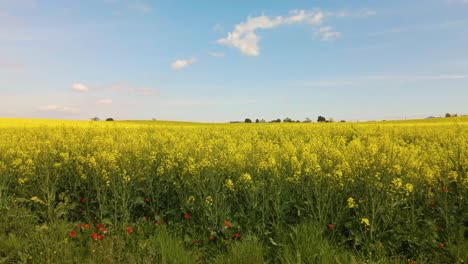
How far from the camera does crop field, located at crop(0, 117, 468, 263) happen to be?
464cm

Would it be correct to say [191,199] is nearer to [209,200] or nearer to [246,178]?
[209,200]

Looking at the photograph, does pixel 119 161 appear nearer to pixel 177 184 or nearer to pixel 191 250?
pixel 177 184

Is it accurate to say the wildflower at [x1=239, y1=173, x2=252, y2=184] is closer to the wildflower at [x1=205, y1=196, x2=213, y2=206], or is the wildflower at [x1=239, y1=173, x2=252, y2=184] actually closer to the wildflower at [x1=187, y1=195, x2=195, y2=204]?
the wildflower at [x1=205, y1=196, x2=213, y2=206]

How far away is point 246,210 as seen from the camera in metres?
5.68

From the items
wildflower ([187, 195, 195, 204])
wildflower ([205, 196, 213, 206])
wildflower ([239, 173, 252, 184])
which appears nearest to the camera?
wildflower ([205, 196, 213, 206])

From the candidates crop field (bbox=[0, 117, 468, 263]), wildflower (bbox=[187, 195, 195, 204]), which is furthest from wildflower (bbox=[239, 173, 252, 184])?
wildflower (bbox=[187, 195, 195, 204])

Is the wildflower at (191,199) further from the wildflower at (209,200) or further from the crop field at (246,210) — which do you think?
the wildflower at (209,200)

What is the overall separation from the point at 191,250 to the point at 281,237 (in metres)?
1.19

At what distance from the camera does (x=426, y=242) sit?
4777 mm

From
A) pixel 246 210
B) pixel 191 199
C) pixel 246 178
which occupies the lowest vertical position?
pixel 246 210

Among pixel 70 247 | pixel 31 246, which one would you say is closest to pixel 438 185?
pixel 70 247

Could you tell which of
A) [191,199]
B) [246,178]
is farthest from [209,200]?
[246,178]

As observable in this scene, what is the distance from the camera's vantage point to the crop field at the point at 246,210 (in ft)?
15.2

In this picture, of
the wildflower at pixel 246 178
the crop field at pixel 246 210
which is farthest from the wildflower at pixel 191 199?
the wildflower at pixel 246 178
